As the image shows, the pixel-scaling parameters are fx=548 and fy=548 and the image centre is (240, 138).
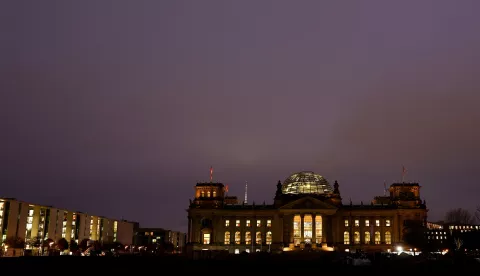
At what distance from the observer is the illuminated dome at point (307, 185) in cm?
18075

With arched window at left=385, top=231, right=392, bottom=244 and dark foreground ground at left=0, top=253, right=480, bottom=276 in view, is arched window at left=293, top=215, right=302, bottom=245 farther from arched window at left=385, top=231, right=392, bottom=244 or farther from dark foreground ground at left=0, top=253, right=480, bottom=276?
dark foreground ground at left=0, top=253, right=480, bottom=276

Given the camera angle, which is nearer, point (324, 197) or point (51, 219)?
point (51, 219)

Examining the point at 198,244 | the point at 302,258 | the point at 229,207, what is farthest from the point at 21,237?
the point at 302,258

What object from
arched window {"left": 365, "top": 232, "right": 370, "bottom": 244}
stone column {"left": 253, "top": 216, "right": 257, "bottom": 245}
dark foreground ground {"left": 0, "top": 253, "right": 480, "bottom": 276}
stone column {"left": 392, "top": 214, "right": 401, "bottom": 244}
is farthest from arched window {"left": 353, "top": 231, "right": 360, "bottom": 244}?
dark foreground ground {"left": 0, "top": 253, "right": 480, "bottom": 276}

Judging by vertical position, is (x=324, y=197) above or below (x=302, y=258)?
above

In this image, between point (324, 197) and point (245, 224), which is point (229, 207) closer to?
point (245, 224)

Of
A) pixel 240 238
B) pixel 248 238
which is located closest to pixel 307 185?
pixel 248 238

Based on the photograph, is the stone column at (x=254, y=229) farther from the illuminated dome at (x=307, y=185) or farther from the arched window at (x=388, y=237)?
the arched window at (x=388, y=237)

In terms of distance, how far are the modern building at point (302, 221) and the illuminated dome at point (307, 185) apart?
0.34 metres

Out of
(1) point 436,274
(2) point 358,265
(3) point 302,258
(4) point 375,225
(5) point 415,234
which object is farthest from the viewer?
(4) point 375,225

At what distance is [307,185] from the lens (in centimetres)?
18150

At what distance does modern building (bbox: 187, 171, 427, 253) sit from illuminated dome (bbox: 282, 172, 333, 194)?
0.34 m

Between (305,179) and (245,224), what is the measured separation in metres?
25.4

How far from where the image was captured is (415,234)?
16088 centimetres
